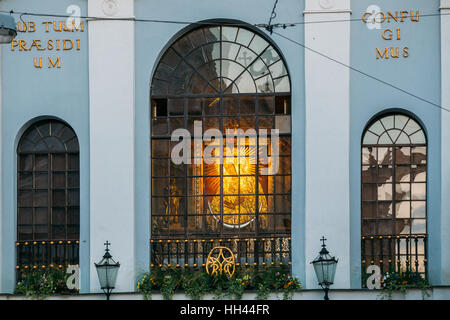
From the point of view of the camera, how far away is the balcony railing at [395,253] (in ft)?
61.4

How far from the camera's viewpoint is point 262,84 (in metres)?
19.4

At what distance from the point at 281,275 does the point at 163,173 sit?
3.35m

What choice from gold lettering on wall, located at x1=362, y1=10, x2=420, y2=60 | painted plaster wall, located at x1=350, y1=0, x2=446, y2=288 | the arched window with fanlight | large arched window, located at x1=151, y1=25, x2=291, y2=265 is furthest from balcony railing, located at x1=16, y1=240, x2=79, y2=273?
gold lettering on wall, located at x1=362, y1=10, x2=420, y2=60

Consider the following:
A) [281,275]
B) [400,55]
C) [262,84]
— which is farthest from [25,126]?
[400,55]

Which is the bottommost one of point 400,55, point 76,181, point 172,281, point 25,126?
point 172,281

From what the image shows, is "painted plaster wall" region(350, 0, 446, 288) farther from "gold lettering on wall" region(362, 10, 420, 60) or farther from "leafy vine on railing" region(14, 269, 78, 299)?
"leafy vine on railing" region(14, 269, 78, 299)

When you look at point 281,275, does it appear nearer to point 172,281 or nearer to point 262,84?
point 172,281

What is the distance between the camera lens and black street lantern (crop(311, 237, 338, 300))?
17625 mm

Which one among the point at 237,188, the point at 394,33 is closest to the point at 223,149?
the point at 237,188

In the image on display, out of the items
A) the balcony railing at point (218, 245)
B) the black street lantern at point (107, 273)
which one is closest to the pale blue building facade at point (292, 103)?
the balcony railing at point (218, 245)

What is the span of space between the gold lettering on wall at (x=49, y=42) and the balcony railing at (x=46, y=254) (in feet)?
12.5

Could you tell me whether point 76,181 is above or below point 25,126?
below

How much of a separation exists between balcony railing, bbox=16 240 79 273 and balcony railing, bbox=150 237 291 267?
176cm

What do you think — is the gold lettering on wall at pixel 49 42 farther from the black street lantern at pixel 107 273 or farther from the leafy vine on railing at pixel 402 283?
the leafy vine on railing at pixel 402 283
